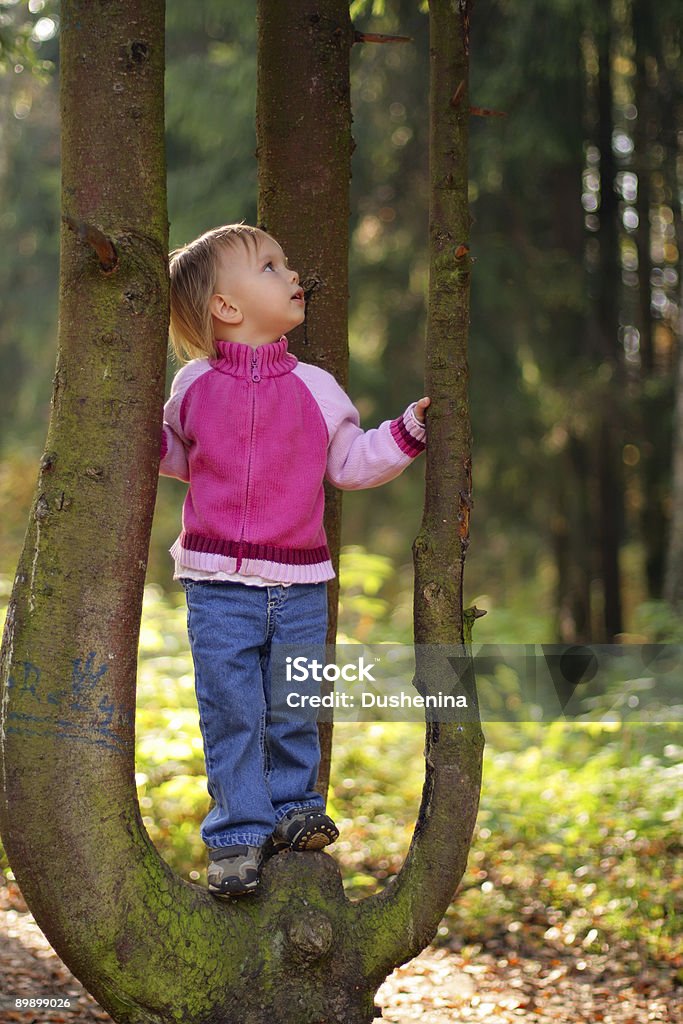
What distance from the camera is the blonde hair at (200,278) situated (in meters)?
2.81

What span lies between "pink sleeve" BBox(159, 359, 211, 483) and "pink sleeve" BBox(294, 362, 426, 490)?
0.29 m

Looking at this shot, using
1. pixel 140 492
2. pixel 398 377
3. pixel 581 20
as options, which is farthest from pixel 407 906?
pixel 398 377

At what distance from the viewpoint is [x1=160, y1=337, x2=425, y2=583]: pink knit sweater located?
2697mm

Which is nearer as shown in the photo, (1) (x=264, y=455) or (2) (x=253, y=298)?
(1) (x=264, y=455)

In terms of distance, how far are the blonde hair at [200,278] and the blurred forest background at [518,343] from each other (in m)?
2.32

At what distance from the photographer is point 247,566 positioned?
105 inches

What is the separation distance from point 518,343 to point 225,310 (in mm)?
7263

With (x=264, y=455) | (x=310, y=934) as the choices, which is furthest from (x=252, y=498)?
(x=310, y=934)

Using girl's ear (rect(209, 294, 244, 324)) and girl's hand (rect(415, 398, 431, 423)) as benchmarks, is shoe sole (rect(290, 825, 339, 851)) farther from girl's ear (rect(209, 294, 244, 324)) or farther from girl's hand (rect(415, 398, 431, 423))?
girl's ear (rect(209, 294, 244, 324))

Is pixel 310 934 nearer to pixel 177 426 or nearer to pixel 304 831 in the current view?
pixel 304 831

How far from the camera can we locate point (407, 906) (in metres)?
2.57

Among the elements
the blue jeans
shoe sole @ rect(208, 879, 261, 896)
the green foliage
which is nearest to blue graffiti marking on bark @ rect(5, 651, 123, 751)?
the blue jeans

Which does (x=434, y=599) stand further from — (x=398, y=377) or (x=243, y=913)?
(x=398, y=377)

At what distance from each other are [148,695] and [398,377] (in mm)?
5660
